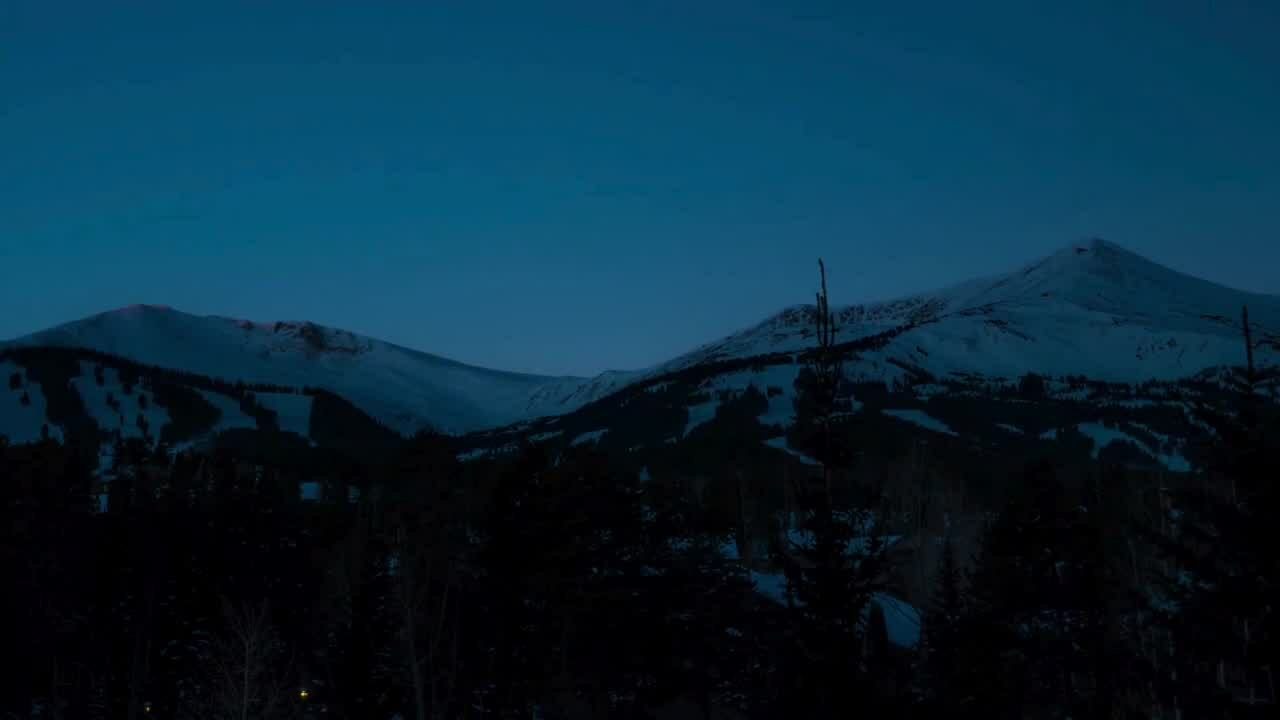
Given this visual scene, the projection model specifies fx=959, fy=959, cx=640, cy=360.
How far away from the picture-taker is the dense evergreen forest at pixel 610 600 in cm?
1508

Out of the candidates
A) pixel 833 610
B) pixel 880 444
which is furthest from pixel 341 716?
pixel 880 444

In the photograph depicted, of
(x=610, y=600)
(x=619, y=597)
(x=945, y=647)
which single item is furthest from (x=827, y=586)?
(x=945, y=647)

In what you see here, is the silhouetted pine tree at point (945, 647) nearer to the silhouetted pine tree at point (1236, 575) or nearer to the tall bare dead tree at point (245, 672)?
the silhouetted pine tree at point (1236, 575)

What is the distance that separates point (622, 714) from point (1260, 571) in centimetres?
2107

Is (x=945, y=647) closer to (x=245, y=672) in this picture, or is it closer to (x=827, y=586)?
(x=827, y=586)

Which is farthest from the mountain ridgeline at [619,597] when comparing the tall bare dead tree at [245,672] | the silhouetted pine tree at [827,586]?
the tall bare dead tree at [245,672]

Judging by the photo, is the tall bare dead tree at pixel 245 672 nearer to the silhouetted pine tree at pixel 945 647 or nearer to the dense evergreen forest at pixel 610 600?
the dense evergreen forest at pixel 610 600

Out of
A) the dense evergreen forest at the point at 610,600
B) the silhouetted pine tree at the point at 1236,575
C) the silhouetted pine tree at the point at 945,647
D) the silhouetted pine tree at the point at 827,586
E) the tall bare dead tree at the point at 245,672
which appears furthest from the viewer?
the silhouetted pine tree at the point at 945,647

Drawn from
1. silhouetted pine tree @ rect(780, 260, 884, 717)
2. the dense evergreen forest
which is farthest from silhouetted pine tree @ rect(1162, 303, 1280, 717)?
silhouetted pine tree @ rect(780, 260, 884, 717)

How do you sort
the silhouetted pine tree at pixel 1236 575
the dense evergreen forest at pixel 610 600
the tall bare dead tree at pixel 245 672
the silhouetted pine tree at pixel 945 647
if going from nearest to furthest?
the silhouetted pine tree at pixel 1236 575 → the dense evergreen forest at pixel 610 600 → the tall bare dead tree at pixel 245 672 → the silhouetted pine tree at pixel 945 647

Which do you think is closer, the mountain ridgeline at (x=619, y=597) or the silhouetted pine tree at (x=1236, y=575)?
the silhouetted pine tree at (x=1236, y=575)

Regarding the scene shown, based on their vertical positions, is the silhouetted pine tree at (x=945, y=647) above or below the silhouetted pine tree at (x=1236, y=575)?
below

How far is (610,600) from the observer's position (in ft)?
98.3

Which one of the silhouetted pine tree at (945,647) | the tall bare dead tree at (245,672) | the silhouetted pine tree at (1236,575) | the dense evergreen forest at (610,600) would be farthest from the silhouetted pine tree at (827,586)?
the tall bare dead tree at (245,672)
